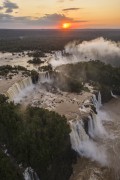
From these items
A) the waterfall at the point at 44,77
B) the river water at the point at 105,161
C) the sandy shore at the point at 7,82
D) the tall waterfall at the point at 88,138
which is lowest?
the river water at the point at 105,161

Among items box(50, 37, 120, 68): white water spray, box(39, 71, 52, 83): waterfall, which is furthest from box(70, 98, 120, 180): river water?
box(50, 37, 120, 68): white water spray

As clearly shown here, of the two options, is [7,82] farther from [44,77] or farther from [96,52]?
[96,52]

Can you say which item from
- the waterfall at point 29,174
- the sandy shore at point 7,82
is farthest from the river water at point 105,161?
the sandy shore at point 7,82

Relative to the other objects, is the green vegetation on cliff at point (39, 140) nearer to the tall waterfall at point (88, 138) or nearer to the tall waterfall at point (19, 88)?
the tall waterfall at point (88, 138)

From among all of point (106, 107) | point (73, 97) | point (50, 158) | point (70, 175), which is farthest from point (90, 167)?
point (106, 107)

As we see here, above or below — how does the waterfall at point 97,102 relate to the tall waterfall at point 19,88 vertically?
below

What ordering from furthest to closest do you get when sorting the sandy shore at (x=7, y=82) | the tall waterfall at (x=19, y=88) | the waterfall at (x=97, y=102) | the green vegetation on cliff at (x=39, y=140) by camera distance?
the waterfall at (x=97, y=102) < the sandy shore at (x=7, y=82) < the tall waterfall at (x=19, y=88) < the green vegetation on cliff at (x=39, y=140)
